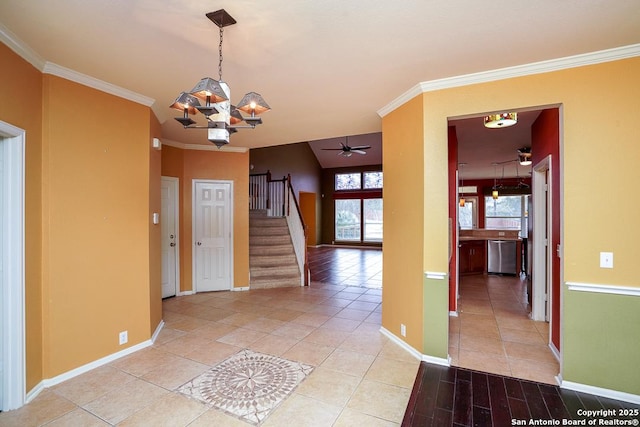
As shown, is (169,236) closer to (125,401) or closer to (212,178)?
(212,178)

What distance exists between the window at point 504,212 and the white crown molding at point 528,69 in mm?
9826

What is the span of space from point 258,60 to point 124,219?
2.13 metres

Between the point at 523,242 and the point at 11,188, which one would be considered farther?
the point at 523,242

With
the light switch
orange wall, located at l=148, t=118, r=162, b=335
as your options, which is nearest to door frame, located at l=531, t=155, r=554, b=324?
the light switch

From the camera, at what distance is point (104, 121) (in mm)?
2895

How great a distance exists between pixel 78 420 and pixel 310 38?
320 cm

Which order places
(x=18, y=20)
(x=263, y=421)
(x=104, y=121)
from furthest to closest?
(x=104, y=121)
(x=263, y=421)
(x=18, y=20)

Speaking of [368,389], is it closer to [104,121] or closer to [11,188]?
[11,188]

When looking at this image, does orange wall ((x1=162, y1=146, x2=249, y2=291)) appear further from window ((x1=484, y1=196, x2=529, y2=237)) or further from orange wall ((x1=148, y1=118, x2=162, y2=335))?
window ((x1=484, y1=196, x2=529, y2=237))

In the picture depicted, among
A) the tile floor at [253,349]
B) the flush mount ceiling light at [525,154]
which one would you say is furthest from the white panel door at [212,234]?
the flush mount ceiling light at [525,154]

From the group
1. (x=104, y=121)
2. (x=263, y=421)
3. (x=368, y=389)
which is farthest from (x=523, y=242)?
(x=104, y=121)

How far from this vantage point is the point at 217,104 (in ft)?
6.72

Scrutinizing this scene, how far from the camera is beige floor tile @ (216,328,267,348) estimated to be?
11.1 feet

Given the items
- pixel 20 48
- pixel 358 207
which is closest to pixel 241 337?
pixel 20 48
